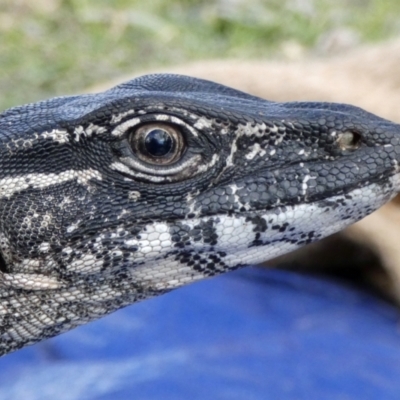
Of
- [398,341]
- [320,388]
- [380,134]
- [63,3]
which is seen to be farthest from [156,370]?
[63,3]

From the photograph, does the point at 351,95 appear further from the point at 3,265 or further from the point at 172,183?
the point at 3,265

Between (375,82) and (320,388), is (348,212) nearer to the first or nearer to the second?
(320,388)

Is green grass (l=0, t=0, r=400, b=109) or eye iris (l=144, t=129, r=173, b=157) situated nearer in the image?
eye iris (l=144, t=129, r=173, b=157)

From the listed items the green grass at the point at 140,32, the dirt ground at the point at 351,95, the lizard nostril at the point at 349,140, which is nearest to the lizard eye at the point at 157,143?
the lizard nostril at the point at 349,140

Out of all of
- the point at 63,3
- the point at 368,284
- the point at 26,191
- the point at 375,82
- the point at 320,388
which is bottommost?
the point at 320,388

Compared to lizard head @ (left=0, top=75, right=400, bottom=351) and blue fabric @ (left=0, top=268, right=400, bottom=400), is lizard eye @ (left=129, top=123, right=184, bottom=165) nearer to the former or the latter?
lizard head @ (left=0, top=75, right=400, bottom=351)

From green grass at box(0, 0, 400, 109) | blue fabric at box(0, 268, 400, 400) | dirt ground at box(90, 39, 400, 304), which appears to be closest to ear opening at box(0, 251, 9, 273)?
blue fabric at box(0, 268, 400, 400)

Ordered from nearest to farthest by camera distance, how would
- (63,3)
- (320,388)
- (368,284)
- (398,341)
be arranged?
(320,388) → (398,341) → (368,284) → (63,3)
